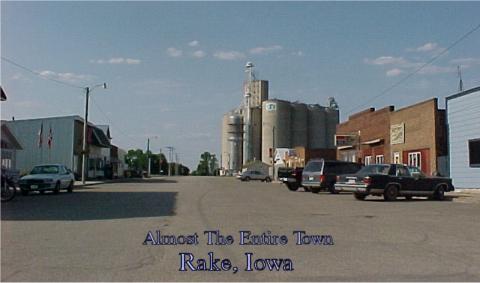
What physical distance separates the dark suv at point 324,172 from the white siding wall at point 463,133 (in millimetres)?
5698

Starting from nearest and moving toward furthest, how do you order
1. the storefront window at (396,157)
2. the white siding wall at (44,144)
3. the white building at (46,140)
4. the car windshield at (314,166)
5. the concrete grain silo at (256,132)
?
the car windshield at (314,166) → the storefront window at (396,157) → the white building at (46,140) → the white siding wall at (44,144) → the concrete grain silo at (256,132)

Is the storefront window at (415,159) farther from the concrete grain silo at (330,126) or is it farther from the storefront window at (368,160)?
the concrete grain silo at (330,126)

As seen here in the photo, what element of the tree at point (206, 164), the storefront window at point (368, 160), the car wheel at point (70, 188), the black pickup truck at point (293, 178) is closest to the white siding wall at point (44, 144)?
the storefront window at point (368, 160)

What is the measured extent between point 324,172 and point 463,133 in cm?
825

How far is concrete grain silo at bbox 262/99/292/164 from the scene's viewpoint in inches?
4082

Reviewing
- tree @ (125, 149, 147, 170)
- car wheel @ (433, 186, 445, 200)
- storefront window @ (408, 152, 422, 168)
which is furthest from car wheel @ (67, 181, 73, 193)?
tree @ (125, 149, 147, 170)

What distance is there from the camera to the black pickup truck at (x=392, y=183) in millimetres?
25297

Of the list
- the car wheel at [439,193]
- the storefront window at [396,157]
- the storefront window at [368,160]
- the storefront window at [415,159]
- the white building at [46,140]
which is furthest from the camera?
the white building at [46,140]

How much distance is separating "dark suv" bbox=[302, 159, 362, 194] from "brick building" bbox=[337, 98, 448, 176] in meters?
6.97

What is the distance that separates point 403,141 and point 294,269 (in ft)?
120

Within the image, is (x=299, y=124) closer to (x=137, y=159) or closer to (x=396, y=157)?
(x=396, y=157)

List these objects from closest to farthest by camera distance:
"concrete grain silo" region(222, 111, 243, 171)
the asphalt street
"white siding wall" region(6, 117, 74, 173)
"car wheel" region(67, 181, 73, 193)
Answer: the asphalt street → "car wheel" region(67, 181, 73, 193) → "white siding wall" region(6, 117, 74, 173) → "concrete grain silo" region(222, 111, 243, 171)

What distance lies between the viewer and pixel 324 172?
32.9m

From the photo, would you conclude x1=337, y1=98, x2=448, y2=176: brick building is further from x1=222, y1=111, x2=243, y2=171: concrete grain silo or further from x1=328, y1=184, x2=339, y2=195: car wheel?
x1=222, y1=111, x2=243, y2=171: concrete grain silo
